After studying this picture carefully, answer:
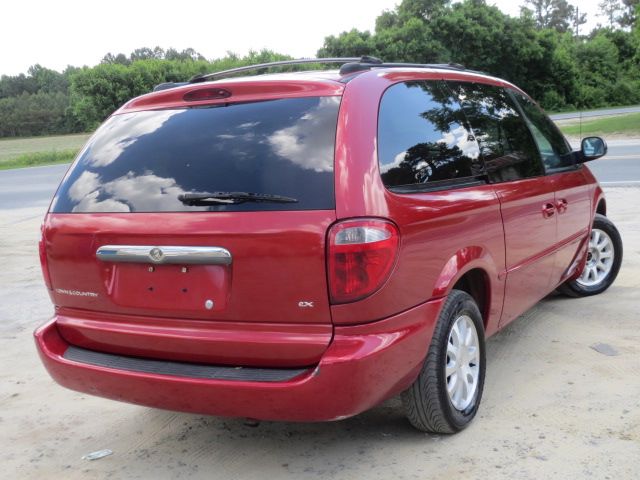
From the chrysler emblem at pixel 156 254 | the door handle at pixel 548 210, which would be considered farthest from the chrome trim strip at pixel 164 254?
the door handle at pixel 548 210

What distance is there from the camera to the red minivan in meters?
2.67

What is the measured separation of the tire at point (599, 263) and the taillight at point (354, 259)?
3290 millimetres

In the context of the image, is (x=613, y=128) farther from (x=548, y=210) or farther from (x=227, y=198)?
(x=227, y=198)

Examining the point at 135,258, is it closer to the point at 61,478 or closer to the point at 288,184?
the point at 288,184

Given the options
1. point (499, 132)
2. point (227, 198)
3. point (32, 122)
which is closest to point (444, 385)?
point (227, 198)

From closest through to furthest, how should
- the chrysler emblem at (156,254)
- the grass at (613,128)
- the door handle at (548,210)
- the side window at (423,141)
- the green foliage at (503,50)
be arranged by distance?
1. the chrysler emblem at (156,254)
2. the side window at (423,141)
3. the door handle at (548,210)
4. the grass at (613,128)
5. the green foliage at (503,50)

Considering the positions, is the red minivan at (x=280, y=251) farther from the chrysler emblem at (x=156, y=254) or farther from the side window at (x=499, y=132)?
the side window at (x=499, y=132)

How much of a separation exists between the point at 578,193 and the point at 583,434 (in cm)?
211

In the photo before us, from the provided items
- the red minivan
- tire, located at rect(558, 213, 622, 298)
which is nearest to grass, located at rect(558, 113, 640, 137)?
tire, located at rect(558, 213, 622, 298)

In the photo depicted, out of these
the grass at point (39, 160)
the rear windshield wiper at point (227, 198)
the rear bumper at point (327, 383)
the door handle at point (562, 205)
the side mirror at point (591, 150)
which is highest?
the rear windshield wiper at point (227, 198)

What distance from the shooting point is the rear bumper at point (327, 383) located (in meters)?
2.65

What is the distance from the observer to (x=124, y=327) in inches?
119

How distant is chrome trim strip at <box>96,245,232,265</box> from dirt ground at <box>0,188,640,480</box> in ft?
3.32

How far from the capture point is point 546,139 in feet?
15.3
